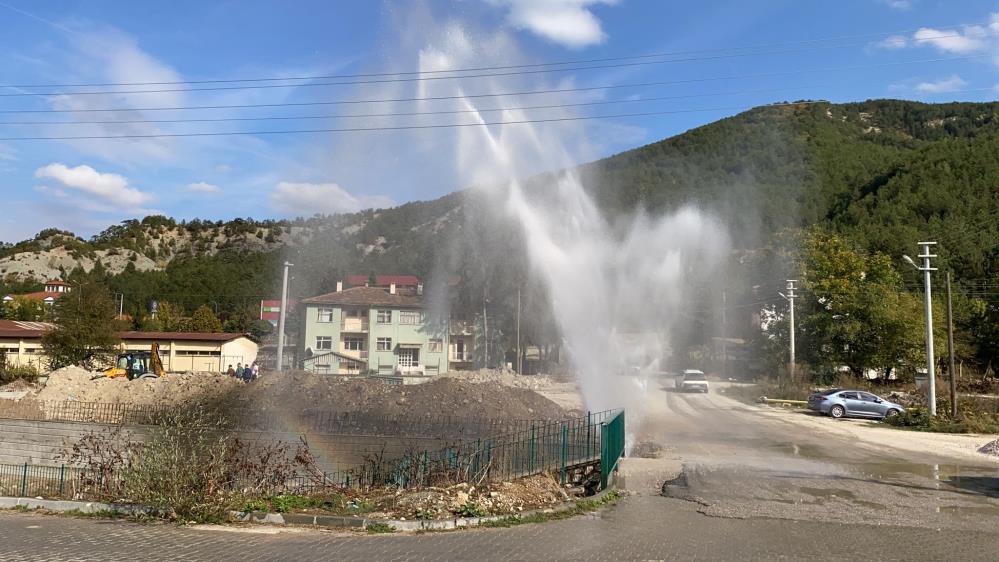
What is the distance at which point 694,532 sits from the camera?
10273mm

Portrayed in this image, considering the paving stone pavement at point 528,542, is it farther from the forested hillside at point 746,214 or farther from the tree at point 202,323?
the tree at point 202,323

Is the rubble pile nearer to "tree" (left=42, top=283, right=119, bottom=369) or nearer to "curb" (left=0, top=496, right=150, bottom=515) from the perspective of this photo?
"curb" (left=0, top=496, right=150, bottom=515)

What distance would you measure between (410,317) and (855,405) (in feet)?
135

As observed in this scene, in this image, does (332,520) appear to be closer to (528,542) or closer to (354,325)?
(528,542)

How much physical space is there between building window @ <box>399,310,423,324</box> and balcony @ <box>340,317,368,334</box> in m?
3.37

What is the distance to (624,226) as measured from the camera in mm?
46719

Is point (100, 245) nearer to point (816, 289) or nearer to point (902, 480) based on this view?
point (816, 289)

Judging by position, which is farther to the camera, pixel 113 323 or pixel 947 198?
pixel 947 198

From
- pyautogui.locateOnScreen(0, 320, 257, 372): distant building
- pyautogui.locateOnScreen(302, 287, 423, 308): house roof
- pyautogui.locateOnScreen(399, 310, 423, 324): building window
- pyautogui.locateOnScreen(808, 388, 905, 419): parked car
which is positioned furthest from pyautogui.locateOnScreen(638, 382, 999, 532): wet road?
pyautogui.locateOnScreen(0, 320, 257, 372): distant building

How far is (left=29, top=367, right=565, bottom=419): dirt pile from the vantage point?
2350 cm

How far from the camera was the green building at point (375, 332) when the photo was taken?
208ft

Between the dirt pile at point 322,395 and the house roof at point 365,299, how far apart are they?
32033mm

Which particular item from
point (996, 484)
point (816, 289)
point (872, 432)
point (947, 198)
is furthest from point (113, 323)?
point (947, 198)

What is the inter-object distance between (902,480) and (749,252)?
286 feet
